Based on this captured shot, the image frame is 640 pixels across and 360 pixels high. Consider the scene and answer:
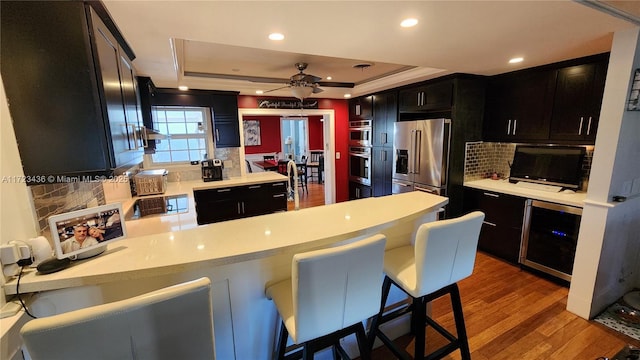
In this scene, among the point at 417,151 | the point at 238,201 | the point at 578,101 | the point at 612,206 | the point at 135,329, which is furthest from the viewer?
the point at 238,201

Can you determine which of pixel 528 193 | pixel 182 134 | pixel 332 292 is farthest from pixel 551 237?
pixel 182 134

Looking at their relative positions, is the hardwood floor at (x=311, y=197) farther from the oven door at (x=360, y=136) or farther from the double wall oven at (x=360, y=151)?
the oven door at (x=360, y=136)

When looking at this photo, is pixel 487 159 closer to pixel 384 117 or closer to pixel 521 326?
pixel 384 117

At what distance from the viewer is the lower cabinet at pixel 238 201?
12.8 ft

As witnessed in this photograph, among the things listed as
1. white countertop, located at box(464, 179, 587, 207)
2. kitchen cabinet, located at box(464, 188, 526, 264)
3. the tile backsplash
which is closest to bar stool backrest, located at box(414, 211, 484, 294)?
white countertop, located at box(464, 179, 587, 207)

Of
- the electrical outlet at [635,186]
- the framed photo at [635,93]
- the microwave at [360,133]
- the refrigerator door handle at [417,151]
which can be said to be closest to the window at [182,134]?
the microwave at [360,133]

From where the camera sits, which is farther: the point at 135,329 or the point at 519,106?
the point at 519,106

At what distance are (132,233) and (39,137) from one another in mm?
1279

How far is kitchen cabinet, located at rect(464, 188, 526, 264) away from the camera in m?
3.03

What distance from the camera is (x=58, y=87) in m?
1.14

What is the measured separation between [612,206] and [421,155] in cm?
196

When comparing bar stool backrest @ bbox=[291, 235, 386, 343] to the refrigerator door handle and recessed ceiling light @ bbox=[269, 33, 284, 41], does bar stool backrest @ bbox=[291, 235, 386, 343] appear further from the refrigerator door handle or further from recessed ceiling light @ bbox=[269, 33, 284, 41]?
the refrigerator door handle

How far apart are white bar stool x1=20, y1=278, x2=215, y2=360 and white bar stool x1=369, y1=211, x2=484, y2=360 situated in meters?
1.00

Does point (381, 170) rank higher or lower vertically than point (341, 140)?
lower
